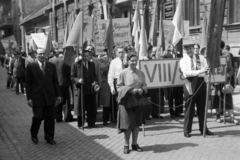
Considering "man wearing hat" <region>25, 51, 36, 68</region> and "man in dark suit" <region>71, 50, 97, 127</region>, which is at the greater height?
"man wearing hat" <region>25, 51, 36, 68</region>

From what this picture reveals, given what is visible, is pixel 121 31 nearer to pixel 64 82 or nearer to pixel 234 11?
pixel 64 82

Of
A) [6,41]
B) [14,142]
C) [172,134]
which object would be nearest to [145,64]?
[172,134]

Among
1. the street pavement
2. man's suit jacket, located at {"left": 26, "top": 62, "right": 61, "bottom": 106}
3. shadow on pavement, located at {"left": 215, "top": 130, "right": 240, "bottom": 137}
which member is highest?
man's suit jacket, located at {"left": 26, "top": 62, "right": 61, "bottom": 106}

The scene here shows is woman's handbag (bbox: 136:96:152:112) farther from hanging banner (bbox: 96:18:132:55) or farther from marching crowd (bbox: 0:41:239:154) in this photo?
hanging banner (bbox: 96:18:132:55)

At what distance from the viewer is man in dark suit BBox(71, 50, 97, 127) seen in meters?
7.95

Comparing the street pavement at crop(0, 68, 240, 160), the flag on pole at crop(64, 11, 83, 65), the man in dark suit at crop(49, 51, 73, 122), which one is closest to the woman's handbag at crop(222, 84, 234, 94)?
the street pavement at crop(0, 68, 240, 160)

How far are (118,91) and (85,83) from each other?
7.39 feet

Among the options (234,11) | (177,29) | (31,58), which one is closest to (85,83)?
(31,58)

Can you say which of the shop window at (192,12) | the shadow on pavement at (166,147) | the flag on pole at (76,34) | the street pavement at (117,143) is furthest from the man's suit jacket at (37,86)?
the shop window at (192,12)

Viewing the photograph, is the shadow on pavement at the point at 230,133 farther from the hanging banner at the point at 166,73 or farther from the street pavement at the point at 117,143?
the hanging banner at the point at 166,73

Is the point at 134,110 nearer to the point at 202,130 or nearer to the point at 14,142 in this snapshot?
the point at 202,130

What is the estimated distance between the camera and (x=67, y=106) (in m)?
8.84

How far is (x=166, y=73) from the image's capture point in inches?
316

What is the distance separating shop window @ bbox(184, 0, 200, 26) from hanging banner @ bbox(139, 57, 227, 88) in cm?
976
